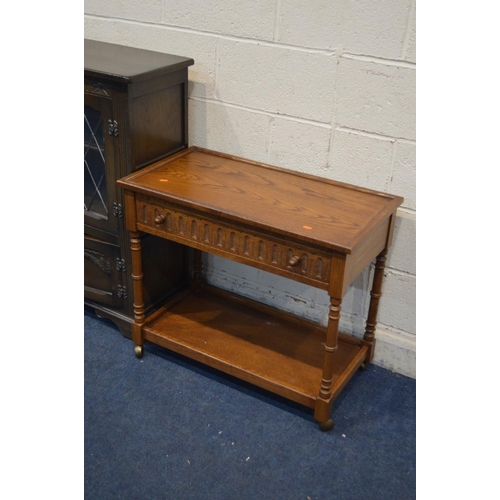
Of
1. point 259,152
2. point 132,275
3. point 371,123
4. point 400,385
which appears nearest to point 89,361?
point 132,275

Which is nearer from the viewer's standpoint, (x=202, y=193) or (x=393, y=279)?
(x=202, y=193)

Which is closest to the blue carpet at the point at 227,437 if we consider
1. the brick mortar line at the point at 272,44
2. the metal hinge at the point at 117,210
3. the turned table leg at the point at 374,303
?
the turned table leg at the point at 374,303

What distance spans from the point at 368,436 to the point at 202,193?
3.42 feet

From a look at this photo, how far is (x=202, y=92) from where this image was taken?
2623 millimetres

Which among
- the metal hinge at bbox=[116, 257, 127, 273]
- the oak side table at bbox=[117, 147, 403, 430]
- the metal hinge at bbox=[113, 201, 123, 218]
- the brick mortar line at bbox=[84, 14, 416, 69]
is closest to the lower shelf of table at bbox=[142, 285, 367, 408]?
the oak side table at bbox=[117, 147, 403, 430]

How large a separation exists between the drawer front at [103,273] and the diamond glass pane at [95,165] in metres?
0.15

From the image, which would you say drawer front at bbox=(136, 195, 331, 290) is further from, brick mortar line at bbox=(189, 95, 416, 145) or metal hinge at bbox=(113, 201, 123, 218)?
brick mortar line at bbox=(189, 95, 416, 145)

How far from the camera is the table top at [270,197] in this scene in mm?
2039

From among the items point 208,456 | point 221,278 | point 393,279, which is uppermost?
point 393,279

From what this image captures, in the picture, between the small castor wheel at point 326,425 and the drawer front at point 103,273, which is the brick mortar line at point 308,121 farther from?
the small castor wheel at point 326,425

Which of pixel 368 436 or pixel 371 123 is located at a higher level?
pixel 371 123

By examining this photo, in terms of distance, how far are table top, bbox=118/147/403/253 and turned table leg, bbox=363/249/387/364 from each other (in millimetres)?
251

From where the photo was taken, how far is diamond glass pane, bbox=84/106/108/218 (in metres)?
2.43

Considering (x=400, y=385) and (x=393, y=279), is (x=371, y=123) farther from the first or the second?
(x=400, y=385)
